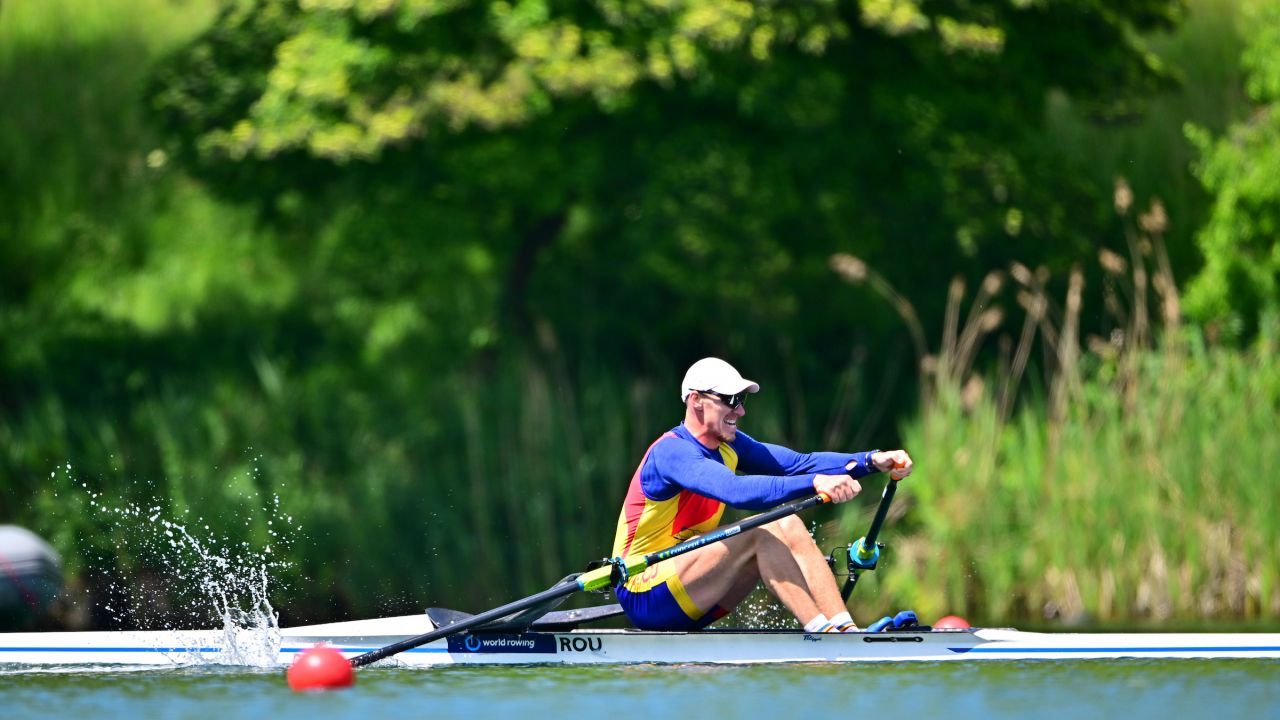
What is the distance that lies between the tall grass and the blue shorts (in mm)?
4064

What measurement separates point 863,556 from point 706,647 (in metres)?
1.00

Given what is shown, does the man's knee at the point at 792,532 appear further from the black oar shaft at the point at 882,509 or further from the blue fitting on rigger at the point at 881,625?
the black oar shaft at the point at 882,509

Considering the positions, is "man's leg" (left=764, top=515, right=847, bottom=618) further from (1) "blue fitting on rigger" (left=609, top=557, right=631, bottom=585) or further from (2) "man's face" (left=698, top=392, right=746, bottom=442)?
(1) "blue fitting on rigger" (left=609, top=557, right=631, bottom=585)

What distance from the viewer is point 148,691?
10898mm

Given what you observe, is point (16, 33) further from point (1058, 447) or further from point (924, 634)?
point (924, 634)

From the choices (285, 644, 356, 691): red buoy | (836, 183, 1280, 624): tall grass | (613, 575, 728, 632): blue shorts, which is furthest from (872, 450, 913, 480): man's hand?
(836, 183, 1280, 624): tall grass

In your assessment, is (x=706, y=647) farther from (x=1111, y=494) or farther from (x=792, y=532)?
(x=1111, y=494)

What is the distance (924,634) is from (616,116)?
372 inches

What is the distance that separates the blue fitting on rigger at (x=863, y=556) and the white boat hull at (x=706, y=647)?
0.53m

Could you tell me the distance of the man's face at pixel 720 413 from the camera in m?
11.1

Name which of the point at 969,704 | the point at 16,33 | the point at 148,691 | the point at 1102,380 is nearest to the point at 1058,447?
the point at 1102,380

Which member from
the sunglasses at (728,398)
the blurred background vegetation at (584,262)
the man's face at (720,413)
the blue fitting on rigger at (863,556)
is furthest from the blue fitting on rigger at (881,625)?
the blurred background vegetation at (584,262)

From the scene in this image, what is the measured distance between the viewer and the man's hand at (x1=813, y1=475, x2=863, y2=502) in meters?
10.7

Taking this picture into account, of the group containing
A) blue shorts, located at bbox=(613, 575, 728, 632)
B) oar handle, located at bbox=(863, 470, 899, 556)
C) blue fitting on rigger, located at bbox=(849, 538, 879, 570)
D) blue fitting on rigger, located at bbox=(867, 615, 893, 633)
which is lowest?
blue shorts, located at bbox=(613, 575, 728, 632)
